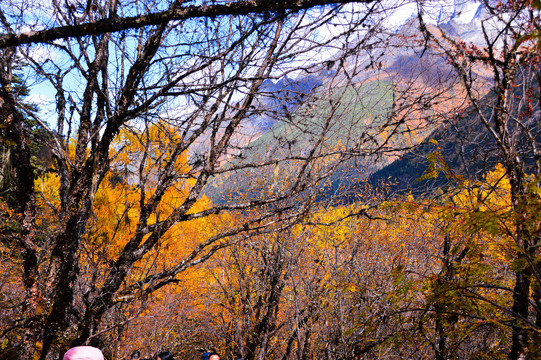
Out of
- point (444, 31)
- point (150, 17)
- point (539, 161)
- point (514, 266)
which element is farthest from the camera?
point (444, 31)

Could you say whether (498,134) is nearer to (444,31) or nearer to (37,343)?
(444,31)

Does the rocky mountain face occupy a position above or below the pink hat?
above

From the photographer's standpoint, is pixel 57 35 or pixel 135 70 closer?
pixel 57 35

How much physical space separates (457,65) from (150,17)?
15.6 feet

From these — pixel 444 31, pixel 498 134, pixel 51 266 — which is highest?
pixel 444 31

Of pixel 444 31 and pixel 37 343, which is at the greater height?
pixel 444 31

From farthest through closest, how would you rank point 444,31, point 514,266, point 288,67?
point 444,31 < point 288,67 < point 514,266

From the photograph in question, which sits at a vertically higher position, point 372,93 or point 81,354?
point 372,93

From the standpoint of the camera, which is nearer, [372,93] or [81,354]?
[81,354]

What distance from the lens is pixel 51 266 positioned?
3.91 meters

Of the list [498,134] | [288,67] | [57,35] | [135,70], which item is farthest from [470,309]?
[57,35]

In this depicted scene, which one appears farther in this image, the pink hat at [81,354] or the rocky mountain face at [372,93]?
the rocky mountain face at [372,93]

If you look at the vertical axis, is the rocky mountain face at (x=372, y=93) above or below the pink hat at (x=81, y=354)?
above

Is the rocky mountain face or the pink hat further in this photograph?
the rocky mountain face
